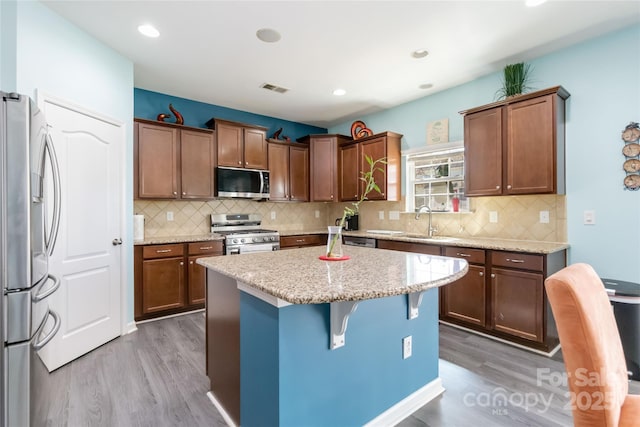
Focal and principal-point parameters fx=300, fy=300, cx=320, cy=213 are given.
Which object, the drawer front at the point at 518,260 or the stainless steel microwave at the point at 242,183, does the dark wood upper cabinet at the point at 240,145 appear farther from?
the drawer front at the point at 518,260

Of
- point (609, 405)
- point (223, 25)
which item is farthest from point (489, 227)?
point (223, 25)

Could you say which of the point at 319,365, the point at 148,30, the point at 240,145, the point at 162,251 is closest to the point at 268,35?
the point at 148,30

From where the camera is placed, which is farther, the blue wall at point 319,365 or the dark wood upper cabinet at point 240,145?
the dark wood upper cabinet at point 240,145

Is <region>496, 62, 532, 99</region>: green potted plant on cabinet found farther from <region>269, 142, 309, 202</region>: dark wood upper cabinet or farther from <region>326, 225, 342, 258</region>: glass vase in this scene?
<region>269, 142, 309, 202</region>: dark wood upper cabinet

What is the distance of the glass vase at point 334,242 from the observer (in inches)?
70.9

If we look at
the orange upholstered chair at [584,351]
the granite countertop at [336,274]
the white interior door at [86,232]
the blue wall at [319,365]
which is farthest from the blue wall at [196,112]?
the orange upholstered chair at [584,351]

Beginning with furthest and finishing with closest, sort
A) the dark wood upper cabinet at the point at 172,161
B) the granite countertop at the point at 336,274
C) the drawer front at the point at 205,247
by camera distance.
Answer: the drawer front at the point at 205,247 → the dark wood upper cabinet at the point at 172,161 → the granite countertop at the point at 336,274

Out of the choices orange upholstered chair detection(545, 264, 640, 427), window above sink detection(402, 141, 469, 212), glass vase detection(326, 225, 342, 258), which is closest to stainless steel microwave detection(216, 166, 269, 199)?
window above sink detection(402, 141, 469, 212)

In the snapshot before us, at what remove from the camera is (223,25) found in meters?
2.47

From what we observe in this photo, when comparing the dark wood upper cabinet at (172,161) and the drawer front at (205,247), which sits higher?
the dark wood upper cabinet at (172,161)

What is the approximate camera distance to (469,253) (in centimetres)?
296

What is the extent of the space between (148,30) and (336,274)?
2.62 meters

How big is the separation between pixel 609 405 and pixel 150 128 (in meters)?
4.13

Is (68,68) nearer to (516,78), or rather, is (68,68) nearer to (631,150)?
(516,78)
